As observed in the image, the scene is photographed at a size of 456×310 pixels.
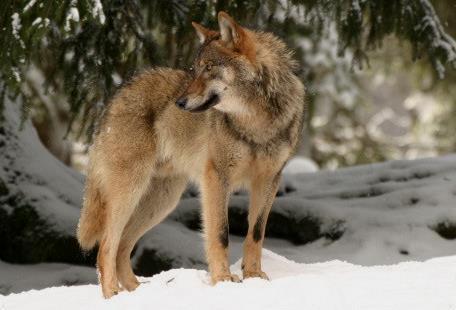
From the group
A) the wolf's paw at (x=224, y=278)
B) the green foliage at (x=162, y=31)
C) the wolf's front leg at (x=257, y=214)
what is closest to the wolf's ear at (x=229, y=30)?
the wolf's front leg at (x=257, y=214)

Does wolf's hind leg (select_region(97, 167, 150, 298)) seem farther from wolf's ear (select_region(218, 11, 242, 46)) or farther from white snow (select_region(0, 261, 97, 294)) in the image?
white snow (select_region(0, 261, 97, 294))

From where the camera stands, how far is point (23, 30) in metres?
6.00

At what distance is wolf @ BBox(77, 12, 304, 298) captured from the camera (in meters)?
5.46

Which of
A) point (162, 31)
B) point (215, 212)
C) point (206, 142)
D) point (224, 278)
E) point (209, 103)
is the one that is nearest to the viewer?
point (224, 278)

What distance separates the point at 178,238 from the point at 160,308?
3.51 m

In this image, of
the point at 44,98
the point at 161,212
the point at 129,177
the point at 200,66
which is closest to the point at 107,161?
the point at 129,177

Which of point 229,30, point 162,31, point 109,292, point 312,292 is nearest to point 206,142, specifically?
point 229,30

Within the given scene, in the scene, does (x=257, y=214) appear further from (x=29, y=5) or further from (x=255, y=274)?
(x=29, y=5)

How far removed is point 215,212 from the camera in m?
5.52

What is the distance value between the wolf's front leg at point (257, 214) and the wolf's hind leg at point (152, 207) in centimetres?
97

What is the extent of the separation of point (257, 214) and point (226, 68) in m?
1.10

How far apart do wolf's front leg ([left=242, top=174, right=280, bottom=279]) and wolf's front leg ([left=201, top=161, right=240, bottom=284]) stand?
26 centimetres

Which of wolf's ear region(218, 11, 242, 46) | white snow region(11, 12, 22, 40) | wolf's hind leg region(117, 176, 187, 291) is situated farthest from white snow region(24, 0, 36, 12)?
wolf's hind leg region(117, 176, 187, 291)

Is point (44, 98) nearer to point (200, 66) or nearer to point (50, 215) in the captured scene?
point (50, 215)
